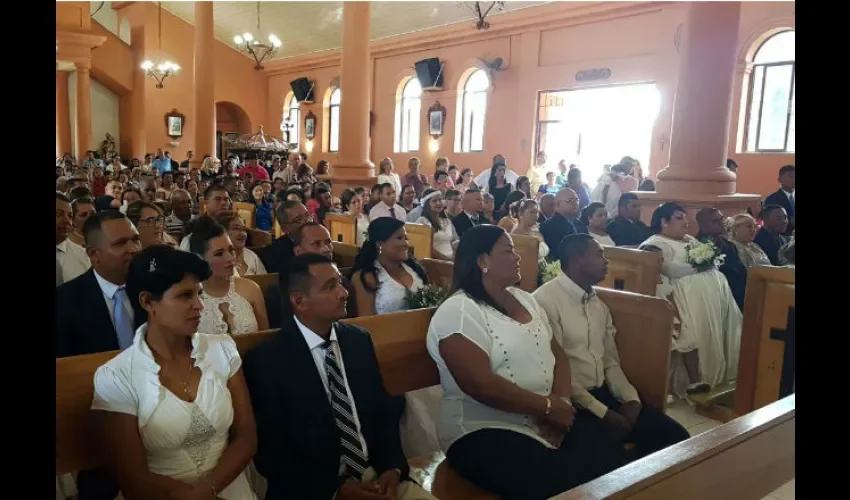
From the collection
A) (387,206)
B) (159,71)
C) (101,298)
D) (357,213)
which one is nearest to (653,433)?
(101,298)

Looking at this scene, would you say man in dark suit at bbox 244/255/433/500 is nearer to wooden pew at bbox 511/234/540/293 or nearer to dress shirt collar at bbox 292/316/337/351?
dress shirt collar at bbox 292/316/337/351

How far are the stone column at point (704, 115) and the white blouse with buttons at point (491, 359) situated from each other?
401 cm

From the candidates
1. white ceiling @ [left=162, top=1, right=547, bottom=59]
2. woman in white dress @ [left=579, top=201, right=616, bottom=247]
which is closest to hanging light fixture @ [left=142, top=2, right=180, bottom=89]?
white ceiling @ [left=162, top=1, right=547, bottom=59]

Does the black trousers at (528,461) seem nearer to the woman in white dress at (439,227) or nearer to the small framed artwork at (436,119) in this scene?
the woman in white dress at (439,227)

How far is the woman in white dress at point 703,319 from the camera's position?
4.23 meters

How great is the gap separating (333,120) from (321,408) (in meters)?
17.2

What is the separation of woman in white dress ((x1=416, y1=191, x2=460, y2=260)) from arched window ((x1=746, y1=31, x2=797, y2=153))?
5879mm

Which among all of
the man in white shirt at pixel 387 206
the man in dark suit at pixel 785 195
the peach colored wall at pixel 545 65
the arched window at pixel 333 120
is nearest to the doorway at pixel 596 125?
the peach colored wall at pixel 545 65

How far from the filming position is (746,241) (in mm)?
4734

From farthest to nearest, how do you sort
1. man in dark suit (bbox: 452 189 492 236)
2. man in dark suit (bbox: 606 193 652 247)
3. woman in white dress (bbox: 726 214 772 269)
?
man in dark suit (bbox: 452 189 492 236) < man in dark suit (bbox: 606 193 652 247) < woman in white dress (bbox: 726 214 772 269)

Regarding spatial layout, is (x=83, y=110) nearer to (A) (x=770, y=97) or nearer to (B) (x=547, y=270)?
(A) (x=770, y=97)

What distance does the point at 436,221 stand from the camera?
5.79 m

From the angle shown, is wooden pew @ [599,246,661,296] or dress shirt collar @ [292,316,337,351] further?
wooden pew @ [599,246,661,296]

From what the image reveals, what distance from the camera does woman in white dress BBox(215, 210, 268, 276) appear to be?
3.82m
